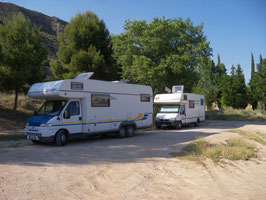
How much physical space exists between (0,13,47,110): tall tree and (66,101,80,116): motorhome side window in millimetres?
9942

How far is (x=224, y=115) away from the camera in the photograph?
102ft

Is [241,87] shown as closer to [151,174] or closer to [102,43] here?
[102,43]

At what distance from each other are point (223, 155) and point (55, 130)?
21.9 feet

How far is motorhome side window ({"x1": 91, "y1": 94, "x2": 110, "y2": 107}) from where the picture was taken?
38.8 feet

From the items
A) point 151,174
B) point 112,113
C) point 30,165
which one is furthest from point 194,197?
point 112,113

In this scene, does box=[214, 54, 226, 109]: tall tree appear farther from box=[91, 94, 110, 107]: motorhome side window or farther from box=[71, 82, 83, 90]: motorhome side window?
box=[71, 82, 83, 90]: motorhome side window

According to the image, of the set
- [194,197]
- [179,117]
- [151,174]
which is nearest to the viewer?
[194,197]

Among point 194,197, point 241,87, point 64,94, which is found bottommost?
point 194,197

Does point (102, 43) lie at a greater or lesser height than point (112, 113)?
greater

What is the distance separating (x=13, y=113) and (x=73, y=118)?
438 inches

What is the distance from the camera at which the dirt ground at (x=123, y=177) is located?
4.93 metres

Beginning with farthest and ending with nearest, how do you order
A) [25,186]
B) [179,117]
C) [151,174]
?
[179,117] → [151,174] → [25,186]

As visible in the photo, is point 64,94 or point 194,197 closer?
point 194,197

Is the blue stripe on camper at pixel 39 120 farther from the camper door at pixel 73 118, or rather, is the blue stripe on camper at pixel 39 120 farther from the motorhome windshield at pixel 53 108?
the camper door at pixel 73 118
